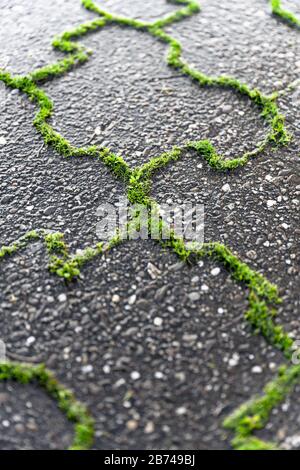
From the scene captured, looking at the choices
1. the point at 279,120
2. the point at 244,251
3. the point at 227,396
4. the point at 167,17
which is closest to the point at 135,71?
the point at 167,17

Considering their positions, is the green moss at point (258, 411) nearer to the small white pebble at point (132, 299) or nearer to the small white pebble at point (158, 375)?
the small white pebble at point (158, 375)

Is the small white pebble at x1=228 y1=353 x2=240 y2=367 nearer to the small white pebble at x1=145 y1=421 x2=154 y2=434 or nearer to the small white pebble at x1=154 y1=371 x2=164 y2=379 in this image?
the small white pebble at x1=154 y1=371 x2=164 y2=379

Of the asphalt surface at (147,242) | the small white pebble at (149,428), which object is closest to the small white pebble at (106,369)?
the asphalt surface at (147,242)

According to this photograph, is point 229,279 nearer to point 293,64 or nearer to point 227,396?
point 227,396

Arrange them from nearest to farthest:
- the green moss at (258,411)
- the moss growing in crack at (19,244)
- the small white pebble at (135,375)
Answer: the green moss at (258,411), the small white pebble at (135,375), the moss growing in crack at (19,244)

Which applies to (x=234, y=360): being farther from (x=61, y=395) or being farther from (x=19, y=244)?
(x=19, y=244)
